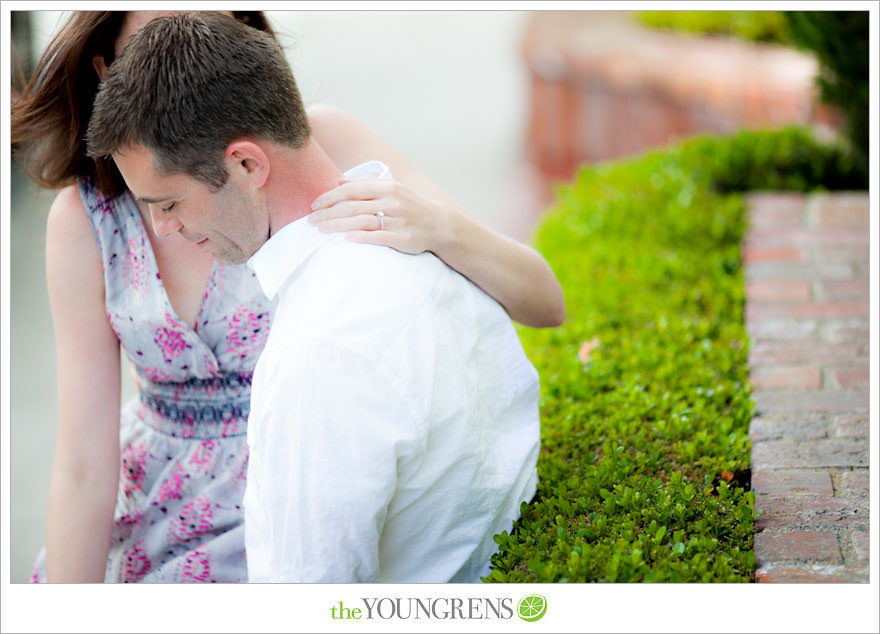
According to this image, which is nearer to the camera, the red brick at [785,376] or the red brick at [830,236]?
the red brick at [785,376]

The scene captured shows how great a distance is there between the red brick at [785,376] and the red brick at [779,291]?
0.56 metres

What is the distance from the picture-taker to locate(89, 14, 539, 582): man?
1570 mm

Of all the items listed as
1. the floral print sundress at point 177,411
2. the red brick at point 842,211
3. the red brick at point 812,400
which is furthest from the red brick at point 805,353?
the floral print sundress at point 177,411

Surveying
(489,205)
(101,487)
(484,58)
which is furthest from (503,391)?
(484,58)

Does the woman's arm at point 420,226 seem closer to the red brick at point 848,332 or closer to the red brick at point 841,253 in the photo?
the red brick at point 848,332

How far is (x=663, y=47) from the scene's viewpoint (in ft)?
27.0

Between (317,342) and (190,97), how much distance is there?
1.66 ft

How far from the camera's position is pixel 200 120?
5.56ft

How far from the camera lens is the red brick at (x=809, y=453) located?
231 centimetres

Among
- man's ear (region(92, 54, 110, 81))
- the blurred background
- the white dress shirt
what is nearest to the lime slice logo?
the white dress shirt

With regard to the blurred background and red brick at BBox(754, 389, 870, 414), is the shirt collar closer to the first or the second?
red brick at BBox(754, 389, 870, 414)

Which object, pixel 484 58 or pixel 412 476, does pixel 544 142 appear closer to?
pixel 484 58

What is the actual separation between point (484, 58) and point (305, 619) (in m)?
11.5

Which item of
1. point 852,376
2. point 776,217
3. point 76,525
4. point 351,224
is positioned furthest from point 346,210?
point 776,217
